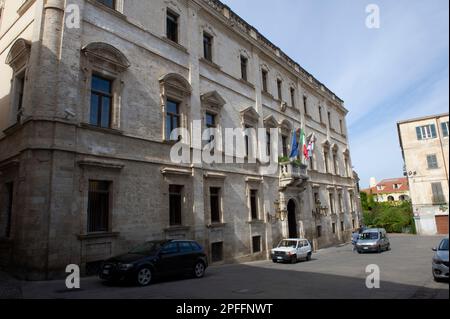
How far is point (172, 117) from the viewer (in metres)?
16.6

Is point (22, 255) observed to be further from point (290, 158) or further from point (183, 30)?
point (290, 158)

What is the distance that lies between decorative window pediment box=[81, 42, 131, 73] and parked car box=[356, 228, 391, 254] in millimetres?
20051

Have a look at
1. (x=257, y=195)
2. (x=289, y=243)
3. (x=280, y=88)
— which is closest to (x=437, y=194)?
(x=280, y=88)

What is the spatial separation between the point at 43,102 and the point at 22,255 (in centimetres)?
532

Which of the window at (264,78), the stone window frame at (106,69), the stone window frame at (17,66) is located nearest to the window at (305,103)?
the window at (264,78)

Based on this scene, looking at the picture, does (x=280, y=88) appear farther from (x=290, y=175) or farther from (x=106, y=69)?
(x=106, y=69)

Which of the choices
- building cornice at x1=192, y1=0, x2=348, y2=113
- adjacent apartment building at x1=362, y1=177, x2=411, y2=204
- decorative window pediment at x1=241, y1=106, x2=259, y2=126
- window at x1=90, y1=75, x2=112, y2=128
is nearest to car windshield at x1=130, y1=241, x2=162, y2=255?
window at x1=90, y1=75, x2=112, y2=128

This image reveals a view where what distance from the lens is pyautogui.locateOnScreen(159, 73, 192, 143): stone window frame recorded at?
1575 centimetres

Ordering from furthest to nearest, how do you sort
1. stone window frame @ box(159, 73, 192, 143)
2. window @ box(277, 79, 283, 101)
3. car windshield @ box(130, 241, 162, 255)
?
window @ box(277, 79, 283, 101) → stone window frame @ box(159, 73, 192, 143) → car windshield @ box(130, 241, 162, 255)

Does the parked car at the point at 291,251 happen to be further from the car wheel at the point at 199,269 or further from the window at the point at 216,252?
the car wheel at the point at 199,269

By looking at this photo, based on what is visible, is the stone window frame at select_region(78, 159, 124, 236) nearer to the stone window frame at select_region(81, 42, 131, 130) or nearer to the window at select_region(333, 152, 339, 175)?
the stone window frame at select_region(81, 42, 131, 130)

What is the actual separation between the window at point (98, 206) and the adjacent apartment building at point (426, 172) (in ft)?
38.1

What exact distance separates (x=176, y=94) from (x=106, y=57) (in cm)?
404

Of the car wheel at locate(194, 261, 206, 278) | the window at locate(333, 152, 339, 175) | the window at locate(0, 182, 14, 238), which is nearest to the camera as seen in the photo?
the car wheel at locate(194, 261, 206, 278)
